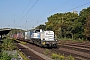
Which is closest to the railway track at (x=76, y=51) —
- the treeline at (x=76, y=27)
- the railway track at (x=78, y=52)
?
the railway track at (x=78, y=52)

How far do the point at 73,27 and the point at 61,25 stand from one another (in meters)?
6.88

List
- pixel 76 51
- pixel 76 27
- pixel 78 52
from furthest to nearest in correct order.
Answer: pixel 76 27
pixel 76 51
pixel 78 52

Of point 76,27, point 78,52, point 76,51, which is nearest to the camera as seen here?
point 78,52

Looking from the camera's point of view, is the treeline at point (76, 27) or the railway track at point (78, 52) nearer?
the railway track at point (78, 52)

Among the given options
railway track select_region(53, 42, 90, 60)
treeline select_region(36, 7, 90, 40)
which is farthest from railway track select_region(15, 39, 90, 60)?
treeline select_region(36, 7, 90, 40)

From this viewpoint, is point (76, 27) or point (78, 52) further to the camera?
point (76, 27)

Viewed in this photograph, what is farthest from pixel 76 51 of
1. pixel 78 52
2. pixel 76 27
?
pixel 76 27

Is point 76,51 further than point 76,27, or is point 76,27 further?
point 76,27

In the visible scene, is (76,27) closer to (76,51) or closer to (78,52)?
(76,51)

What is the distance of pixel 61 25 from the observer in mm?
77000

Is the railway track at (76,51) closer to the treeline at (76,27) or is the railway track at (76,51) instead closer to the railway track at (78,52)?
the railway track at (78,52)

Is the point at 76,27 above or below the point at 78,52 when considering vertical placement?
above

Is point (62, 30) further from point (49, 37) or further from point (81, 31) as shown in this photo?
point (49, 37)

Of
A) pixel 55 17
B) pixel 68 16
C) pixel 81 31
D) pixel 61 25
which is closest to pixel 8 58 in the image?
pixel 81 31
